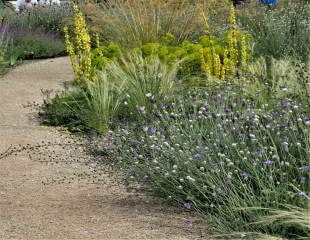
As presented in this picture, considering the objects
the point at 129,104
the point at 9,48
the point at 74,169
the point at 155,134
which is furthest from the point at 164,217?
the point at 9,48

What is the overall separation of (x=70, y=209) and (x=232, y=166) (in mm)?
1138

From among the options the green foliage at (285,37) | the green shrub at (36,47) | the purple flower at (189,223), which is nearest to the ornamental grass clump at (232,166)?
the purple flower at (189,223)

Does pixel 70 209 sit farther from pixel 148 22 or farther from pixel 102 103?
pixel 148 22

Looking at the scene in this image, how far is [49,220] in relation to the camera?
499cm

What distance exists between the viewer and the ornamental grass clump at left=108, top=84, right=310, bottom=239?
4578 millimetres

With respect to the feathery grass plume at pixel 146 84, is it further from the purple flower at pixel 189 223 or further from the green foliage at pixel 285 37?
the purple flower at pixel 189 223

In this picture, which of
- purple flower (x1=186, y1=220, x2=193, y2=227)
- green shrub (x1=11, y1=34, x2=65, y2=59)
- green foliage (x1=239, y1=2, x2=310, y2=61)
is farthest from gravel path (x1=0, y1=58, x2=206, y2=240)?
green shrub (x1=11, y1=34, x2=65, y2=59)

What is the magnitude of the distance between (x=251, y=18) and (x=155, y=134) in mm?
7648

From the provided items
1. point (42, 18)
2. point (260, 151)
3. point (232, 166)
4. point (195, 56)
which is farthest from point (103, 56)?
point (42, 18)

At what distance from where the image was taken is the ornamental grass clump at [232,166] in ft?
15.0

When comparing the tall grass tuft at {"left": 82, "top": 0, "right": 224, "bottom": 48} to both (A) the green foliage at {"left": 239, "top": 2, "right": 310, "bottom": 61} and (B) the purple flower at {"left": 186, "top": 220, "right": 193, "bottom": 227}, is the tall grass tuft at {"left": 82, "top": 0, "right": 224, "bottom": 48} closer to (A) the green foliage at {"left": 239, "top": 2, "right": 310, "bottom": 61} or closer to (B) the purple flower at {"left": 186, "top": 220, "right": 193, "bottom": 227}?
(A) the green foliage at {"left": 239, "top": 2, "right": 310, "bottom": 61}

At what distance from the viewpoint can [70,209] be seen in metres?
5.26

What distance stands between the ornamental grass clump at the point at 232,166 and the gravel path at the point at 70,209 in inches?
6.7

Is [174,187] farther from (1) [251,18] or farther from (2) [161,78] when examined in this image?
(1) [251,18]
